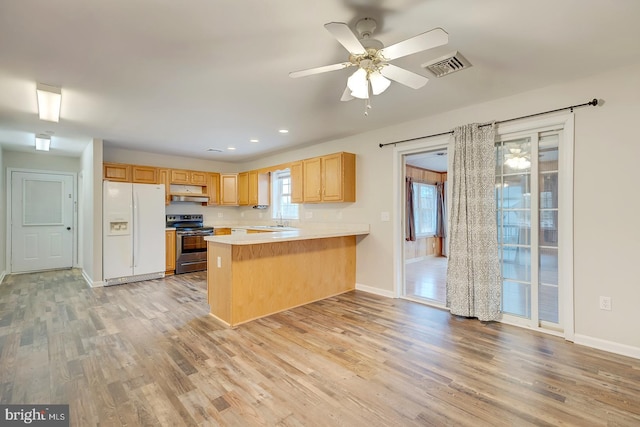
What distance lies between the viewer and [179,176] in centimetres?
615

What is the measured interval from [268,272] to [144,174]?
3833mm

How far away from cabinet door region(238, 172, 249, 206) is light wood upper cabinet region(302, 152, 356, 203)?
2147 millimetres

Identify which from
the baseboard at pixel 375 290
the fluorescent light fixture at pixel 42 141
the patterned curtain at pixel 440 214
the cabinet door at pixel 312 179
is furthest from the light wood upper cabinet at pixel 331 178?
the patterned curtain at pixel 440 214

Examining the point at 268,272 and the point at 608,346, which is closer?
the point at 608,346

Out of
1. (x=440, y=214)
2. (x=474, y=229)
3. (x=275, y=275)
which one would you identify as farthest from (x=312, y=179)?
(x=440, y=214)

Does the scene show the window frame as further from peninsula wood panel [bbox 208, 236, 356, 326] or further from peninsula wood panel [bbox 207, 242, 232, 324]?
peninsula wood panel [bbox 207, 242, 232, 324]

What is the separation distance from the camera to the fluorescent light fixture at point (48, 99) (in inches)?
110

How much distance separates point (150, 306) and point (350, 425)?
3203 mm

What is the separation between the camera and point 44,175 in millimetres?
6059

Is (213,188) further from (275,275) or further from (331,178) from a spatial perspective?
(275,275)

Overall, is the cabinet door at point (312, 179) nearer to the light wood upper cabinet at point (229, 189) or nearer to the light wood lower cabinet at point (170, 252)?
the light wood upper cabinet at point (229, 189)

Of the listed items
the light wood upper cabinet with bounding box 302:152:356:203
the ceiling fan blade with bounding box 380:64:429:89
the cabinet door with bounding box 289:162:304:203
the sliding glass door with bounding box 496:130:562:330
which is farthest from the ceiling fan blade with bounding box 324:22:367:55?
the cabinet door with bounding box 289:162:304:203

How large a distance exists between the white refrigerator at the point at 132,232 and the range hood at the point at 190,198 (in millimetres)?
587

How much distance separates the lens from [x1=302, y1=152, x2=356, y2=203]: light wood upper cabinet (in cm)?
453
